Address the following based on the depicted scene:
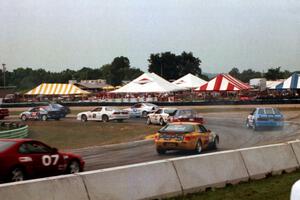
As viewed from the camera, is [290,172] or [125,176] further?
[290,172]

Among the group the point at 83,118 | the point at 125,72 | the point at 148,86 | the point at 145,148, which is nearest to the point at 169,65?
the point at 125,72

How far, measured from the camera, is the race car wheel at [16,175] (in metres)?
11.0

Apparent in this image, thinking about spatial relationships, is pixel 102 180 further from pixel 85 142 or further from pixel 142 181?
pixel 85 142

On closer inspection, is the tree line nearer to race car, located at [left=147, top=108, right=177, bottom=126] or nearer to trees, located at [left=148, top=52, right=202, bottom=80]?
trees, located at [left=148, top=52, right=202, bottom=80]

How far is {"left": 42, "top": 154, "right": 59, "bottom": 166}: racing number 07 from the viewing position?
1209cm

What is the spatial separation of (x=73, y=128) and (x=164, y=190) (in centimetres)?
2563

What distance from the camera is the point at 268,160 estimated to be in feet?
37.1

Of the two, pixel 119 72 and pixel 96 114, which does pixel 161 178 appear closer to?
pixel 96 114

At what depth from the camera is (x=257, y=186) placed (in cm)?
972

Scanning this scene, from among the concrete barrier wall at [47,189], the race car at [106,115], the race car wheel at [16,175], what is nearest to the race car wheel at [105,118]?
the race car at [106,115]

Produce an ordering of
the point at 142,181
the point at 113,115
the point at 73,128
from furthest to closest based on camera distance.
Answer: the point at 113,115 < the point at 73,128 < the point at 142,181

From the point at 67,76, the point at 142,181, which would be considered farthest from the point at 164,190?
the point at 67,76

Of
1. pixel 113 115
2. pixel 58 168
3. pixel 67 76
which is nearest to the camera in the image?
pixel 58 168

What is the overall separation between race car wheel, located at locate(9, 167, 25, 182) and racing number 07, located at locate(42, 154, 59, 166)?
0.76 meters
